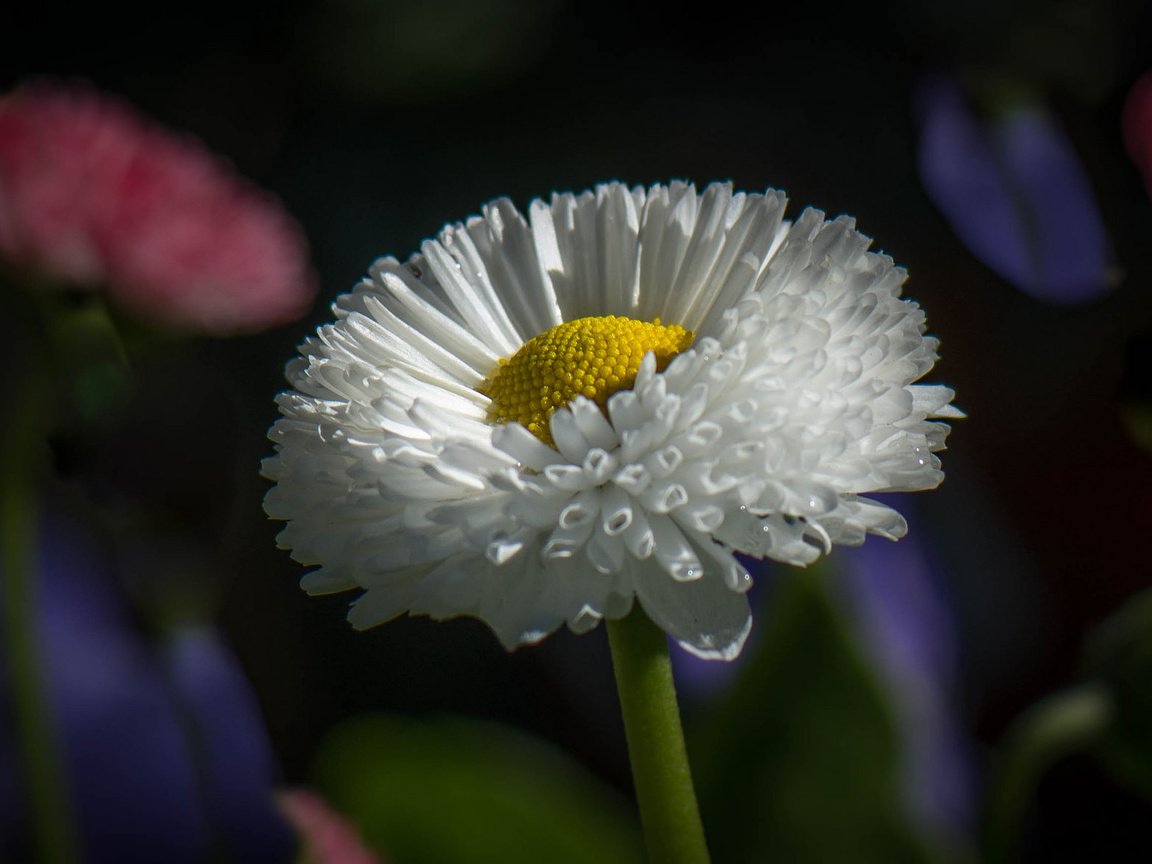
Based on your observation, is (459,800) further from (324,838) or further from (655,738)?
(655,738)

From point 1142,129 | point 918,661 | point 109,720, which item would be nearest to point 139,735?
point 109,720

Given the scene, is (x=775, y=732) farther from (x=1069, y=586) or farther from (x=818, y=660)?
(x=1069, y=586)

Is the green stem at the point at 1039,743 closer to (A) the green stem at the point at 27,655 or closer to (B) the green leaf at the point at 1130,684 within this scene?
(B) the green leaf at the point at 1130,684

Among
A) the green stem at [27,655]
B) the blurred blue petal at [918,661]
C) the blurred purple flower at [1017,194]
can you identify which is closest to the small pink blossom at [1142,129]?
the blurred purple flower at [1017,194]

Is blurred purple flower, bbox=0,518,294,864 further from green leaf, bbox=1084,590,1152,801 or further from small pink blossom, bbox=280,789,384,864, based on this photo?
green leaf, bbox=1084,590,1152,801

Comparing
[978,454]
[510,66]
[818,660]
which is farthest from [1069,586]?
[510,66]

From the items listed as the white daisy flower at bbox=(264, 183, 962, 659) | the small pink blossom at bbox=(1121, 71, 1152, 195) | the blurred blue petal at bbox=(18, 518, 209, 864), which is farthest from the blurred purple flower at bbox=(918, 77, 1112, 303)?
the blurred blue petal at bbox=(18, 518, 209, 864)
